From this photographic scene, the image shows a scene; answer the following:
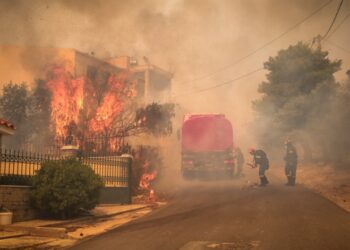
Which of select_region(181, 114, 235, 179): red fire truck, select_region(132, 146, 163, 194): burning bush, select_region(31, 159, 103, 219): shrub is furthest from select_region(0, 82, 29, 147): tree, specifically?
select_region(31, 159, 103, 219): shrub

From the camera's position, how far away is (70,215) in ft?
37.7

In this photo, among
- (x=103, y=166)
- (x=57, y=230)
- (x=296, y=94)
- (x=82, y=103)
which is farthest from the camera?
(x=296, y=94)

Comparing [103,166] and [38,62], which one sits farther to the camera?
Answer: [38,62]

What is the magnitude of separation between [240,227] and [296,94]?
24779 mm

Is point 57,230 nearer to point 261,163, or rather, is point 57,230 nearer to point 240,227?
point 240,227

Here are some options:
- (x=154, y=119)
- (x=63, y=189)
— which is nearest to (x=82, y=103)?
(x=154, y=119)

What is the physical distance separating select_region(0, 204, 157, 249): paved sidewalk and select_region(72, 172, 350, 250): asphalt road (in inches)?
25.9

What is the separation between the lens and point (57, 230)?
342 inches

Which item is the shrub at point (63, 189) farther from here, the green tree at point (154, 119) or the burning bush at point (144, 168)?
the green tree at point (154, 119)

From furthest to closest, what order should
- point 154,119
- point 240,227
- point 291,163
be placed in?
point 154,119 < point 291,163 < point 240,227

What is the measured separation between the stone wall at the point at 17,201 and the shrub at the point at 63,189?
0.22 metres

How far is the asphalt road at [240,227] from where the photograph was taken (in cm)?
710

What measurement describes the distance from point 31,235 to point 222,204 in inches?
226

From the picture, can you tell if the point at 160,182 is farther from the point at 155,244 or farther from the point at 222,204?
the point at 155,244
